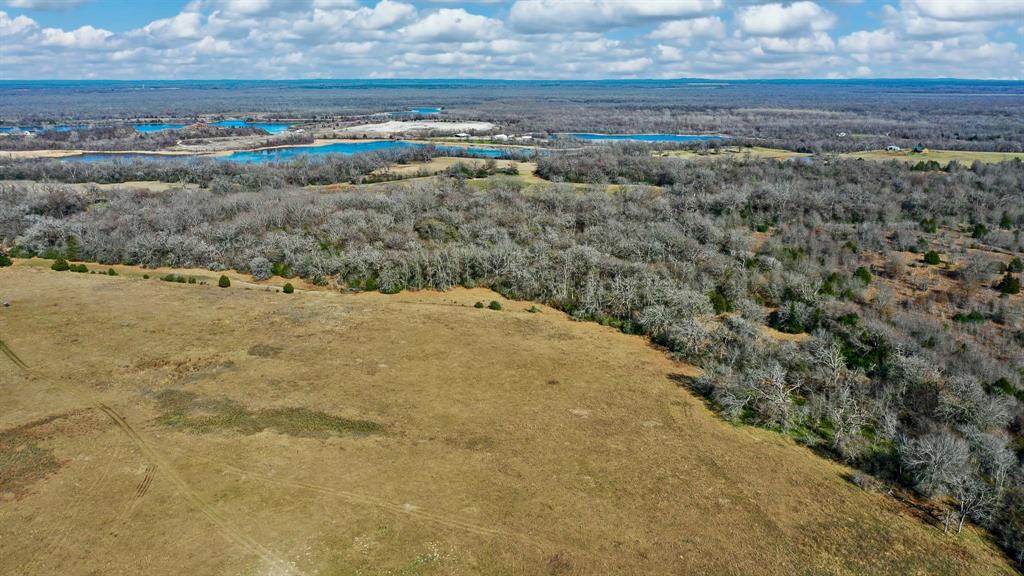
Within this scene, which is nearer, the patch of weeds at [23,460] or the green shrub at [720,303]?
the patch of weeds at [23,460]

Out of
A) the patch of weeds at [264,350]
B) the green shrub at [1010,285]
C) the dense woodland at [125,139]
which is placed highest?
the dense woodland at [125,139]

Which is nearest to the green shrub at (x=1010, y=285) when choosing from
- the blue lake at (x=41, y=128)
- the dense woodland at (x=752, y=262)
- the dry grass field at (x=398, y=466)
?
the dense woodland at (x=752, y=262)

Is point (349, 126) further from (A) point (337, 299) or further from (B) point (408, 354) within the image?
(B) point (408, 354)

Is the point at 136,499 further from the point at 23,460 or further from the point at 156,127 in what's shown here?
the point at 156,127

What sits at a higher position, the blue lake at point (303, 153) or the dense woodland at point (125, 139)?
the dense woodland at point (125, 139)

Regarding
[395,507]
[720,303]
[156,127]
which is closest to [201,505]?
[395,507]

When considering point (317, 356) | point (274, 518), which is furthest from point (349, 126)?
point (274, 518)

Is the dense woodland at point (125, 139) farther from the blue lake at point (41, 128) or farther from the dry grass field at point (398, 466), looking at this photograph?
the dry grass field at point (398, 466)
